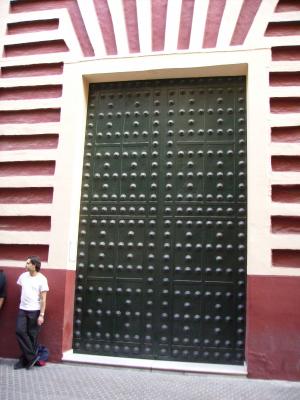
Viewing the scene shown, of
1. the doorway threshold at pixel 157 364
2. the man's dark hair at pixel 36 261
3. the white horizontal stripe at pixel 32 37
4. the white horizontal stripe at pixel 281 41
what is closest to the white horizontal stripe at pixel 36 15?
the white horizontal stripe at pixel 32 37

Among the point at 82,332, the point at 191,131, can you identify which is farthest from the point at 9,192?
the point at 191,131

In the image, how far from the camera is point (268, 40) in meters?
5.66

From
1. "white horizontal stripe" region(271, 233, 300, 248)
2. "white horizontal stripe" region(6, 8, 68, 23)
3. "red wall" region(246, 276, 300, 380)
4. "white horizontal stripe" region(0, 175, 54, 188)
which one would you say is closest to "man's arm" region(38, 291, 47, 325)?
"white horizontal stripe" region(0, 175, 54, 188)

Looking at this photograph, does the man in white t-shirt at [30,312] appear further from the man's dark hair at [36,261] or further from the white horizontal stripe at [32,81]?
the white horizontal stripe at [32,81]

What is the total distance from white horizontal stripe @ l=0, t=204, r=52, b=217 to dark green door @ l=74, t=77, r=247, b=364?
488 millimetres

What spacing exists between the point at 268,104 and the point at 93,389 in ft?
12.4

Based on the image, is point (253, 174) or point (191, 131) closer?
point (253, 174)

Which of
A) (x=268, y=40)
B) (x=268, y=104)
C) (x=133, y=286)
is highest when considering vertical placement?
(x=268, y=40)

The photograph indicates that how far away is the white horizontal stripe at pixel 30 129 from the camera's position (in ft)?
19.8

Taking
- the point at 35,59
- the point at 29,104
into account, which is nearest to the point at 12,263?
the point at 29,104

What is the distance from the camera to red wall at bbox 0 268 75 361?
18.2ft

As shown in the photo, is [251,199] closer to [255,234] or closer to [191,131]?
[255,234]

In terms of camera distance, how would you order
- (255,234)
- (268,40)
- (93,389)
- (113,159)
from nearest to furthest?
(93,389) < (255,234) < (268,40) < (113,159)

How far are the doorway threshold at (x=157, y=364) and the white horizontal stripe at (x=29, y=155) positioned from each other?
2501 millimetres
